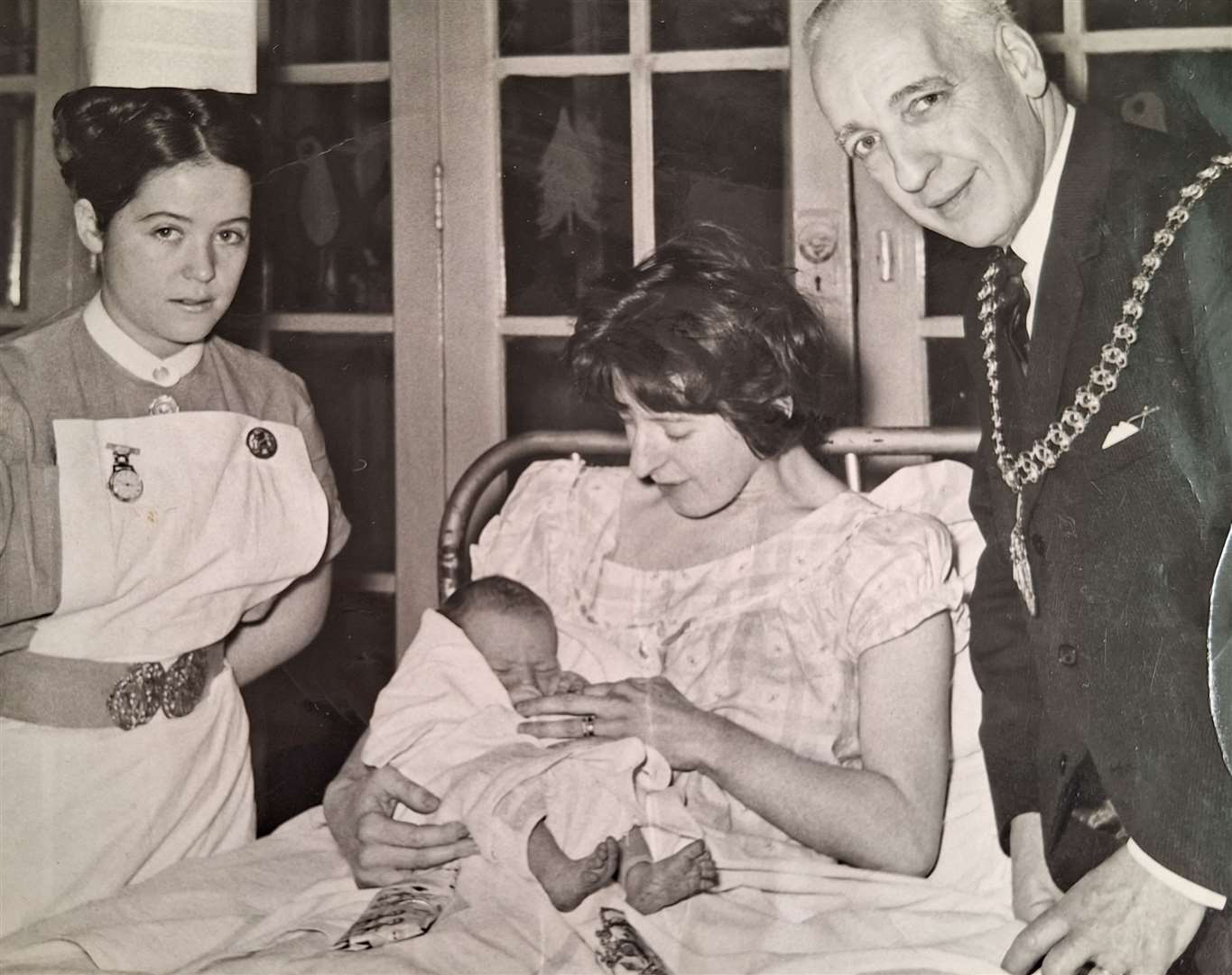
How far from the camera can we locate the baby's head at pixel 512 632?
1205mm

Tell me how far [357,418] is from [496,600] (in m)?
0.27

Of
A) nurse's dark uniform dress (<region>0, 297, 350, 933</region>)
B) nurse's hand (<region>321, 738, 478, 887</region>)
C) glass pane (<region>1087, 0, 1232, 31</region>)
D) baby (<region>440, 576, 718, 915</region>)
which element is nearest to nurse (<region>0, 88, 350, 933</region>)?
nurse's dark uniform dress (<region>0, 297, 350, 933</region>)

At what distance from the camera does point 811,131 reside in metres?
1.18

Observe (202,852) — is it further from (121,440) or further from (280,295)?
(280,295)

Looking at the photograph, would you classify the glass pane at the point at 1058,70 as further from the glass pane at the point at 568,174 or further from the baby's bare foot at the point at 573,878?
the baby's bare foot at the point at 573,878

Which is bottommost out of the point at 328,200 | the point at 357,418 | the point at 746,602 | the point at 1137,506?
the point at 746,602

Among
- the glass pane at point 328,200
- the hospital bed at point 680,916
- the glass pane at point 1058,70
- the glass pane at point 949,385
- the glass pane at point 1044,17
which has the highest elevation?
the glass pane at point 1044,17

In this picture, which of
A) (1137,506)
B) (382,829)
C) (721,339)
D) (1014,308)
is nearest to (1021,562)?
(1137,506)

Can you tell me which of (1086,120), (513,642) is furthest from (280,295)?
(1086,120)

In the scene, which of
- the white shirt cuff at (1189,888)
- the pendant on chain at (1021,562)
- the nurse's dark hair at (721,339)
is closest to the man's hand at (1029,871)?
the white shirt cuff at (1189,888)

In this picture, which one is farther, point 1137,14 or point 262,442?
point 262,442

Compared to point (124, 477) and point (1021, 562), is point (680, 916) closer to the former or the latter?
point (1021, 562)

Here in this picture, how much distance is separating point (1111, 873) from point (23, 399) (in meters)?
1.19

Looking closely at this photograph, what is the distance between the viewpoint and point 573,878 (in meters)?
1.12
